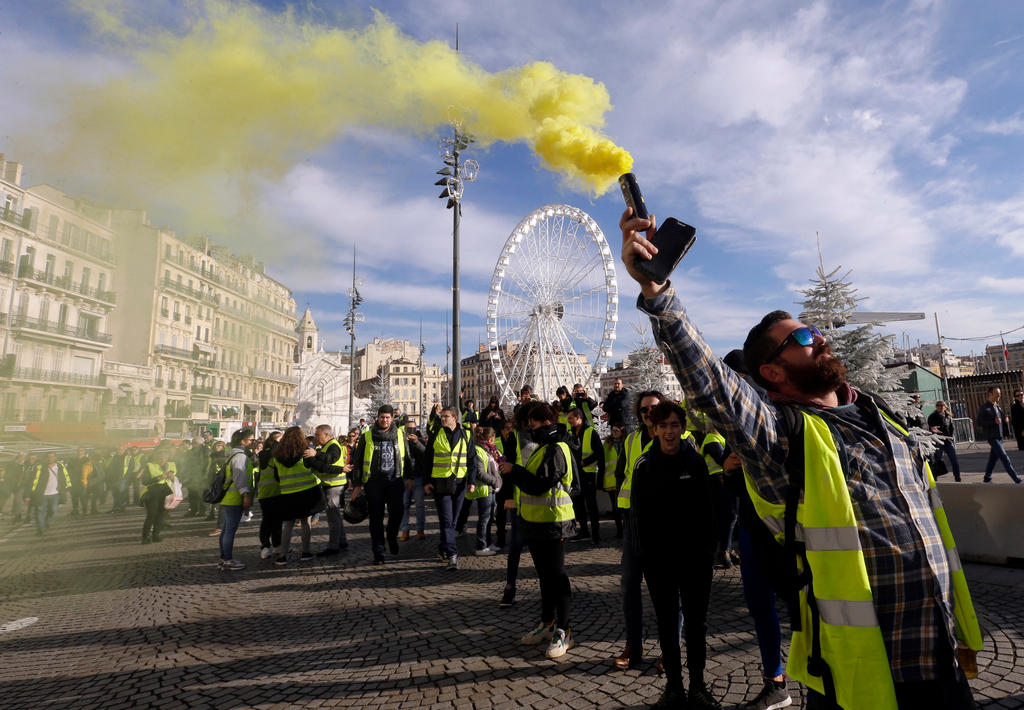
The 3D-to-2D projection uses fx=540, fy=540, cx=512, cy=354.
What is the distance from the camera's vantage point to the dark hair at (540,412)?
185 inches

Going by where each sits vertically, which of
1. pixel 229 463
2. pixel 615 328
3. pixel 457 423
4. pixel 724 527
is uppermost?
pixel 615 328

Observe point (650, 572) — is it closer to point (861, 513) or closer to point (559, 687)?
point (559, 687)

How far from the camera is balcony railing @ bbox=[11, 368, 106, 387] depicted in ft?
11.7

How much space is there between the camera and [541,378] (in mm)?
28344

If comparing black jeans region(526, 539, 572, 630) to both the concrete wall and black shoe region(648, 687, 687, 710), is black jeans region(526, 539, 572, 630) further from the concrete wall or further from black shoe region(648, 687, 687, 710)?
the concrete wall

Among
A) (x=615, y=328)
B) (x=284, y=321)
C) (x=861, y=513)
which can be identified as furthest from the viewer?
(x=615, y=328)

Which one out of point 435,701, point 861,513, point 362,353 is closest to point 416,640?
point 435,701

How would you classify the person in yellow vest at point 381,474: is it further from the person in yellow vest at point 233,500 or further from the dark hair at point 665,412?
the dark hair at point 665,412

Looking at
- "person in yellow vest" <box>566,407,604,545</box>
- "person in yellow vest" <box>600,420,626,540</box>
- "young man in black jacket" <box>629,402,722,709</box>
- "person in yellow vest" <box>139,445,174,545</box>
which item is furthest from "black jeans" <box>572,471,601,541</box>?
"person in yellow vest" <box>139,445,174,545</box>

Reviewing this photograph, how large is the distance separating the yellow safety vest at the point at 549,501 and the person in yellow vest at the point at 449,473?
2.72 metres

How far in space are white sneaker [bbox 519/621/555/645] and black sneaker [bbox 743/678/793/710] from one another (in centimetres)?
153

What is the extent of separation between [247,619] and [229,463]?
3469 mm

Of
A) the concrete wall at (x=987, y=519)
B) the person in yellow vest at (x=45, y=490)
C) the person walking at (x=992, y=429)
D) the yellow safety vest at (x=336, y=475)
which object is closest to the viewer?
the concrete wall at (x=987, y=519)

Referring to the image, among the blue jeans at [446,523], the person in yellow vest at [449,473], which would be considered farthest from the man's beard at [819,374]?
the person in yellow vest at [449,473]
